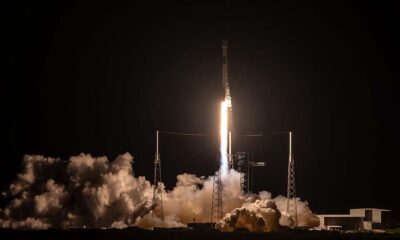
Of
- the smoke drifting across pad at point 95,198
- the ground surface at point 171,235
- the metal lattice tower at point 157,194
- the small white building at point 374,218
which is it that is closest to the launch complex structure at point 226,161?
the metal lattice tower at point 157,194

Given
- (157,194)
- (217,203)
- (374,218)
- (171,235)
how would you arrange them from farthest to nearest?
1. (374,218)
2. (157,194)
3. (217,203)
4. (171,235)

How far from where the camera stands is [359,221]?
243 ft

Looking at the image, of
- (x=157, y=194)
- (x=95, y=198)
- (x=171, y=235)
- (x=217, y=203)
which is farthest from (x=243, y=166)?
(x=171, y=235)

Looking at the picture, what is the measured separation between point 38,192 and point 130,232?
11.9 metres

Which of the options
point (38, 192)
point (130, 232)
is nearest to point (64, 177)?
point (38, 192)

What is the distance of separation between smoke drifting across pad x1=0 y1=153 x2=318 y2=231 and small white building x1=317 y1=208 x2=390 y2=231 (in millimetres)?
1220

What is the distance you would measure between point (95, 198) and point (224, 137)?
11652mm

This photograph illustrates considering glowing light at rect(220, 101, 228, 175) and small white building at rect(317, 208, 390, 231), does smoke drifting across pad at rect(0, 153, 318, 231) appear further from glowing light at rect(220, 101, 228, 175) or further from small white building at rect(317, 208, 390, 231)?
glowing light at rect(220, 101, 228, 175)

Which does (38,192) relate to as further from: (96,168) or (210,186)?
(210,186)

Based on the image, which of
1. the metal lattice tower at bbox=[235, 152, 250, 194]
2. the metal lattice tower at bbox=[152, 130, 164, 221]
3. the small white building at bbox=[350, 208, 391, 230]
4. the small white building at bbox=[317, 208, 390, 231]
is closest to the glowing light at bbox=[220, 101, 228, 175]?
the metal lattice tower at bbox=[235, 152, 250, 194]

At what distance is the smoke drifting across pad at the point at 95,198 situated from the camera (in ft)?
232

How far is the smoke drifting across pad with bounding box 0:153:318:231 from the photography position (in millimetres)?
70625

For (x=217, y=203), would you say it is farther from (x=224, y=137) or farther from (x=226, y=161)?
(x=224, y=137)

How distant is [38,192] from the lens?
73438mm
